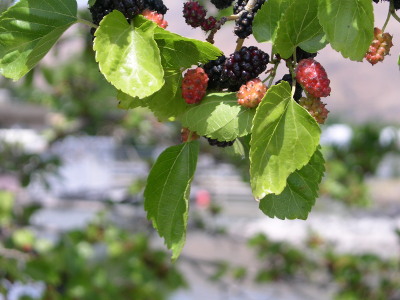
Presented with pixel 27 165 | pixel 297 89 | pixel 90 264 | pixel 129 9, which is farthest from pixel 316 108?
pixel 90 264

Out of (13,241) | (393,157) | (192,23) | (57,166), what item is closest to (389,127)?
(393,157)

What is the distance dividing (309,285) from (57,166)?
1.02m

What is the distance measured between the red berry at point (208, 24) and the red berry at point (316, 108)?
0.07 metres

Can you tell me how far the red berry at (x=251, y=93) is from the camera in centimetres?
34

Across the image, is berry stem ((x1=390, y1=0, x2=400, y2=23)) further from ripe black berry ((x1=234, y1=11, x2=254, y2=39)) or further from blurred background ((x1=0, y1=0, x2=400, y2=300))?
blurred background ((x1=0, y1=0, x2=400, y2=300))

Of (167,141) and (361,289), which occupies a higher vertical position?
(167,141)

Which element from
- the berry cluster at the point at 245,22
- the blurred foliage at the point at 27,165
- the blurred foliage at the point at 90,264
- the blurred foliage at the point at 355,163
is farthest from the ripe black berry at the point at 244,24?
the blurred foliage at the point at 355,163

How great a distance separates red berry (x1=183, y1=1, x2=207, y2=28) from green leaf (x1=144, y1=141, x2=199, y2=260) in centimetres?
8

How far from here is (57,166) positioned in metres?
1.75

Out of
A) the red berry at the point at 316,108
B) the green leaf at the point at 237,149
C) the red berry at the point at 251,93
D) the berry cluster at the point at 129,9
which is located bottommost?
the green leaf at the point at 237,149

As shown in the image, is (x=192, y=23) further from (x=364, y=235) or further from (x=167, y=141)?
(x=364, y=235)

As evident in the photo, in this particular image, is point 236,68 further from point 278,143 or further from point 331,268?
point 331,268

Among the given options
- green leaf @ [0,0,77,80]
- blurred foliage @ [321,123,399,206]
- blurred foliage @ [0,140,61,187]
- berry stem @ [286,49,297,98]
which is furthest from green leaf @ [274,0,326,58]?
blurred foliage @ [321,123,399,206]

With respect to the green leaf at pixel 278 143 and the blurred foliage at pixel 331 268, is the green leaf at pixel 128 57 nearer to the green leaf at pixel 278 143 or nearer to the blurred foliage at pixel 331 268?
the green leaf at pixel 278 143
